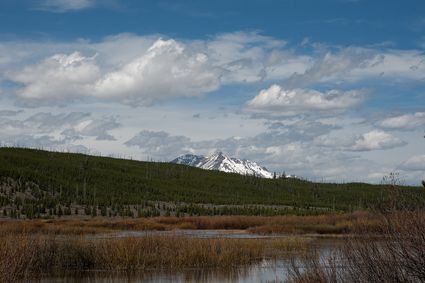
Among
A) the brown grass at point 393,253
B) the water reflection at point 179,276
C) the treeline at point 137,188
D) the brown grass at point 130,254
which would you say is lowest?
the water reflection at point 179,276

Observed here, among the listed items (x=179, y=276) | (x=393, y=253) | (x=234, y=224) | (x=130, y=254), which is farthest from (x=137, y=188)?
(x=393, y=253)

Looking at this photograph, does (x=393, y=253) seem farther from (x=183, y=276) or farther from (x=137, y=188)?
(x=137, y=188)

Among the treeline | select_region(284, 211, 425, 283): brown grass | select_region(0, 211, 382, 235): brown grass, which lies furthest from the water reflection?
the treeline

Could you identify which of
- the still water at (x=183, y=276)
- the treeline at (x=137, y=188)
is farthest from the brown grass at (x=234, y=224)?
the still water at (x=183, y=276)

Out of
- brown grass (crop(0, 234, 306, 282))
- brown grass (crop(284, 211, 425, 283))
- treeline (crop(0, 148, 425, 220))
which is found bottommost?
brown grass (crop(0, 234, 306, 282))

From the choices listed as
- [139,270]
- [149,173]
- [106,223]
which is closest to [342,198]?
[149,173]

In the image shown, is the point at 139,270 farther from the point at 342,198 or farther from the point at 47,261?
the point at 342,198

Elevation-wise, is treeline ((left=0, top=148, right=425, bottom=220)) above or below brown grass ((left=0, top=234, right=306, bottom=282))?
above

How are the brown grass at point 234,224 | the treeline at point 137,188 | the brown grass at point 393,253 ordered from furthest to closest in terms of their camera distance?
1. the treeline at point 137,188
2. the brown grass at point 234,224
3. the brown grass at point 393,253

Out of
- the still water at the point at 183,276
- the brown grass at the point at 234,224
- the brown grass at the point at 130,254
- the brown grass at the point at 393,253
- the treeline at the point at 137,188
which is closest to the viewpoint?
the brown grass at the point at 393,253

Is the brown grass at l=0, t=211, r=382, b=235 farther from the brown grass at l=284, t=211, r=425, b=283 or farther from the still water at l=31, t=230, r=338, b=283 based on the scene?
the brown grass at l=284, t=211, r=425, b=283

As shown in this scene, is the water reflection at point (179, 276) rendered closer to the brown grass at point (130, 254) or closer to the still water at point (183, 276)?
the still water at point (183, 276)

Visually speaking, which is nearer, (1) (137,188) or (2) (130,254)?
(2) (130,254)

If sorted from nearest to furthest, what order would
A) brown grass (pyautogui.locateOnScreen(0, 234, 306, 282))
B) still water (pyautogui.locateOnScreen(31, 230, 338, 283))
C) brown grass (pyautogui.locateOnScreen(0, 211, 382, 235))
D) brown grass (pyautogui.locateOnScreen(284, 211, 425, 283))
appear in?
brown grass (pyautogui.locateOnScreen(284, 211, 425, 283)) → still water (pyautogui.locateOnScreen(31, 230, 338, 283)) → brown grass (pyautogui.locateOnScreen(0, 234, 306, 282)) → brown grass (pyautogui.locateOnScreen(0, 211, 382, 235))
